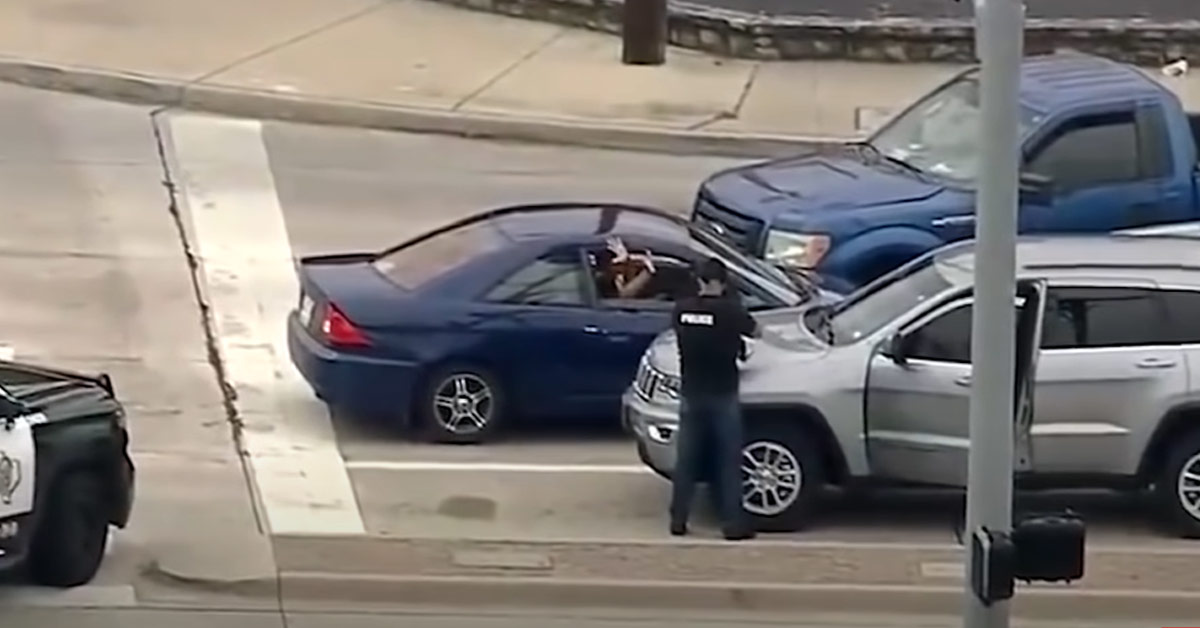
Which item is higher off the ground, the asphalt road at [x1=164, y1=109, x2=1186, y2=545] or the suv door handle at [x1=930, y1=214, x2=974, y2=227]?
the suv door handle at [x1=930, y1=214, x2=974, y2=227]

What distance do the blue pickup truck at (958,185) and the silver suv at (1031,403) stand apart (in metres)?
3.34

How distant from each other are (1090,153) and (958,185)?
1.02 m

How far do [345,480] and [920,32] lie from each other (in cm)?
1505

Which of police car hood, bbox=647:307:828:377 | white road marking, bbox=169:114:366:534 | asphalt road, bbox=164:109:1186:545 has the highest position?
police car hood, bbox=647:307:828:377

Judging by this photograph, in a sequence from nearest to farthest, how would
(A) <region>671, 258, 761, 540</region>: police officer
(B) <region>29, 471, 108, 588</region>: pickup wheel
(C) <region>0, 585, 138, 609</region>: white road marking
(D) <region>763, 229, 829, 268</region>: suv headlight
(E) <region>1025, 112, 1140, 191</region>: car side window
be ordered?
(C) <region>0, 585, 138, 609</region>: white road marking, (B) <region>29, 471, 108, 588</region>: pickup wheel, (A) <region>671, 258, 761, 540</region>: police officer, (D) <region>763, 229, 829, 268</region>: suv headlight, (E) <region>1025, 112, 1140, 191</region>: car side window

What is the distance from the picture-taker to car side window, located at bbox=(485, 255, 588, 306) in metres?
15.1

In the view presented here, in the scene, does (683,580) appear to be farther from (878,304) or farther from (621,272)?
(621,272)

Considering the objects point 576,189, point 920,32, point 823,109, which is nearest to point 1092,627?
point 576,189

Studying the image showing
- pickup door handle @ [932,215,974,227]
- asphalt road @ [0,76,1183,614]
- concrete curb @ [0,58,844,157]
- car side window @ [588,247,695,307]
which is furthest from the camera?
concrete curb @ [0,58,844,157]

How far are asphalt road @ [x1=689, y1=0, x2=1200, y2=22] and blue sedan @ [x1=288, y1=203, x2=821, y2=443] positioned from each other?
46.5ft

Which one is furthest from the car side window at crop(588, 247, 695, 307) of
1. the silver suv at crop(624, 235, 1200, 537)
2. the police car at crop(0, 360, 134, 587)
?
the police car at crop(0, 360, 134, 587)

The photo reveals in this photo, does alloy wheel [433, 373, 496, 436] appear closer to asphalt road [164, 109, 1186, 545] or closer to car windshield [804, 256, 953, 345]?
asphalt road [164, 109, 1186, 545]

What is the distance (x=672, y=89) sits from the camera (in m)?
26.5

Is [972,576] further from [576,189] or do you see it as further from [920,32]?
[920,32]
